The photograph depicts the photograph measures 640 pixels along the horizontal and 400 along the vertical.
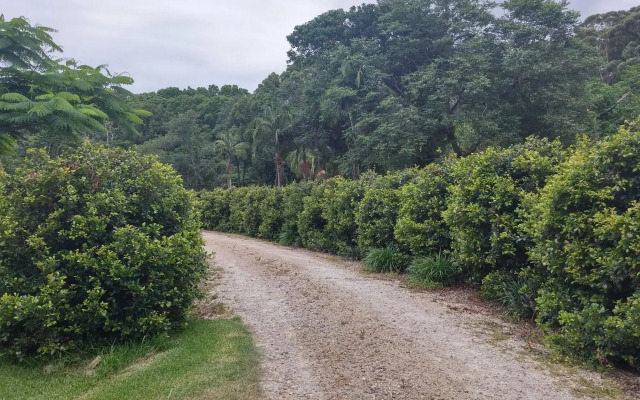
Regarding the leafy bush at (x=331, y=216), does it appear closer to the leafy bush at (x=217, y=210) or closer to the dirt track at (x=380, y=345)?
the dirt track at (x=380, y=345)

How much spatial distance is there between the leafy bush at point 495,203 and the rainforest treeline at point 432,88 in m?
10.5

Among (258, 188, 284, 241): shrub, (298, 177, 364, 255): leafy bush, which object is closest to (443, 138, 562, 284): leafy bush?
(298, 177, 364, 255): leafy bush

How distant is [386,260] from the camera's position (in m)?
9.37

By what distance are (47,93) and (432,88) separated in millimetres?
22353

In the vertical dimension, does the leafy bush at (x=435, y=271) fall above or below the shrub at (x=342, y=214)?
below

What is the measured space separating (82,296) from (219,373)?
1941 millimetres

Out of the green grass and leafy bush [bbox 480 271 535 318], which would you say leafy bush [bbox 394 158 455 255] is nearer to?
leafy bush [bbox 480 271 535 318]

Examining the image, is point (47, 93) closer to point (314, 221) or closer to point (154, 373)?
point (154, 373)

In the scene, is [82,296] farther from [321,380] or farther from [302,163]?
[302,163]

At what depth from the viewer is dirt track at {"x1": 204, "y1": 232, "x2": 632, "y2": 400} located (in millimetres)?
3943

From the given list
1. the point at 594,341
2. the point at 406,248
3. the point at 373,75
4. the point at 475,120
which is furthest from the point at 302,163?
the point at 594,341

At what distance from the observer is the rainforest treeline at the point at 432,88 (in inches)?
953

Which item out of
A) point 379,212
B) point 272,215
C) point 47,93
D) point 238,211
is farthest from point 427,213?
point 238,211

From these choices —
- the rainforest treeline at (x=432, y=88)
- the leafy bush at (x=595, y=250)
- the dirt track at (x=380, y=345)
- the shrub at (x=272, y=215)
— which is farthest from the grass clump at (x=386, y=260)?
the rainforest treeline at (x=432, y=88)
